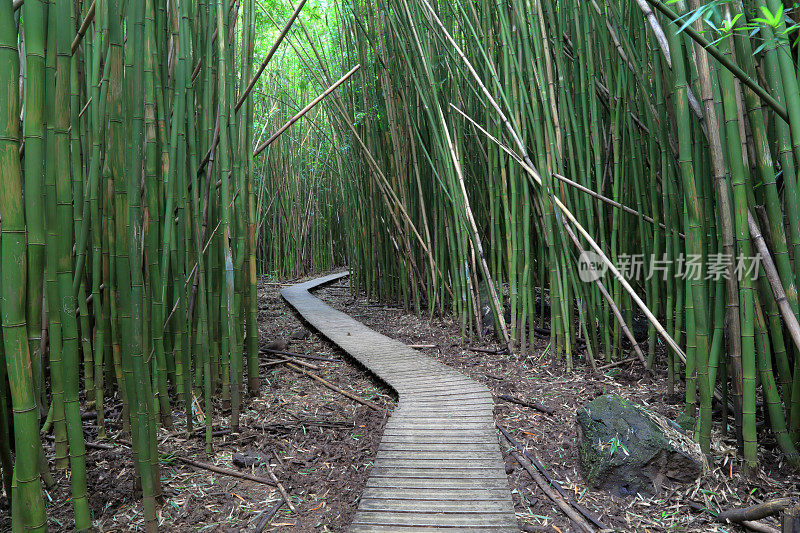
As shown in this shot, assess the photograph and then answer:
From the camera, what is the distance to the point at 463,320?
7.52 ft

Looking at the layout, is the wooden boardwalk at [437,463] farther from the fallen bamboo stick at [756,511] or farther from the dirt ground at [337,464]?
the fallen bamboo stick at [756,511]

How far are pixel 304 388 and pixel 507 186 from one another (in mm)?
1169

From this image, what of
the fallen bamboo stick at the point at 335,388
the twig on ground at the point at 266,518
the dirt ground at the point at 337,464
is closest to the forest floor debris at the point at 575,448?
the dirt ground at the point at 337,464

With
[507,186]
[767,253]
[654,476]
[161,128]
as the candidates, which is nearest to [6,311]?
[161,128]

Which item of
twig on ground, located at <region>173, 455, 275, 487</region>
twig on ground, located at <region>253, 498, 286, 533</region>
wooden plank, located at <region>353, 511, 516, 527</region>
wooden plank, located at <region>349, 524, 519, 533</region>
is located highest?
wooden plank, located at <region>353, 511, 516, 527</region>

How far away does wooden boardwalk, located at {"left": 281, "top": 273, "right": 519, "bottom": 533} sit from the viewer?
0.94 m

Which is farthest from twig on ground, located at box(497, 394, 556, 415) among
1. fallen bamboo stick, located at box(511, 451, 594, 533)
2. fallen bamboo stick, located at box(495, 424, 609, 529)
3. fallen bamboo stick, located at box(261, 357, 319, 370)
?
fallen bamboo stick, located at box(261, 357, 319, 370)

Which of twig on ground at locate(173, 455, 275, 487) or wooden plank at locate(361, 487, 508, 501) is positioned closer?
wooden plank at locate(361, 487, 508, 501)

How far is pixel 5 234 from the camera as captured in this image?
601mm

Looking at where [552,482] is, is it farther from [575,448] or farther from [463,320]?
[463,320]

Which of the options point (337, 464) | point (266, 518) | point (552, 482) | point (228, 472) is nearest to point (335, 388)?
point (337, 464)

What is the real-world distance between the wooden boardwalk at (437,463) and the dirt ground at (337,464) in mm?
62

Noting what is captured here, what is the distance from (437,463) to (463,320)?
118cm

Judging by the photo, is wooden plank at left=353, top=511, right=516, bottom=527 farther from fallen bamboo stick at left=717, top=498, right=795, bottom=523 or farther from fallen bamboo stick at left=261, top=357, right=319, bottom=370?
fallen bamboo stick at left=261, top=357, right=319, bottom=370
